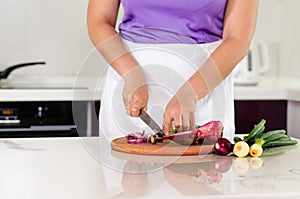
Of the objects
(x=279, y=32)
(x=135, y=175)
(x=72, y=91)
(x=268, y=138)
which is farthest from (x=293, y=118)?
(x=135, y=175)

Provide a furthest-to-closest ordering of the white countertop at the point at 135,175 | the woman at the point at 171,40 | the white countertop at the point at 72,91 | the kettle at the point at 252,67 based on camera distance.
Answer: the kettle at the point at 252,67 < the white countertop at the point at 72,91 < the woman at the point at 171,40 < the white countertop at the point at 135,175

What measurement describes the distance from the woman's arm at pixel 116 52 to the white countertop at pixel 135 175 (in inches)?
4.4

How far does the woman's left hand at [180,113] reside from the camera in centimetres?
90

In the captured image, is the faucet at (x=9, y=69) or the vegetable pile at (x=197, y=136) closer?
the vegetable pile at (x=197, y=136)

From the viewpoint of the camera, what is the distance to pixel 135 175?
2.53 ft

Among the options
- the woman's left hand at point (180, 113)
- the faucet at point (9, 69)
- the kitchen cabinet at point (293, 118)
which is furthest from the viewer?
the faucet at point (9, 69)

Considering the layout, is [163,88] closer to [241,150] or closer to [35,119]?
[241,150]

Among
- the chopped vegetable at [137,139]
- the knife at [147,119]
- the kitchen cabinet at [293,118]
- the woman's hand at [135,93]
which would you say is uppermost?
the woman's hand at [135,93]

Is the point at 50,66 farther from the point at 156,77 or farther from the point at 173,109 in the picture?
the point at 173,109

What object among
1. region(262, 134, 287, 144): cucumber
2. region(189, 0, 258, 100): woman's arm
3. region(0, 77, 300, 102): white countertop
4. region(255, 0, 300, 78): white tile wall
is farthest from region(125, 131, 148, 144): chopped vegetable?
region(255, 0, 300, 78): white tile wall

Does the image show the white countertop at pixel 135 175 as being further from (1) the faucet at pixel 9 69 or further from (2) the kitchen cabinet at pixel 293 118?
(1) the faucet at pixel 9 69

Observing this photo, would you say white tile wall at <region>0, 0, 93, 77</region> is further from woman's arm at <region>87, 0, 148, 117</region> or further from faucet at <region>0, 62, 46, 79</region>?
woman's arm at <region>87, 0, 148, 117</region>

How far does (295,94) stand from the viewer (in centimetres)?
204

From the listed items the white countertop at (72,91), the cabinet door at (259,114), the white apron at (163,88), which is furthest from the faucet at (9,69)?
the white apron at (163,88)
